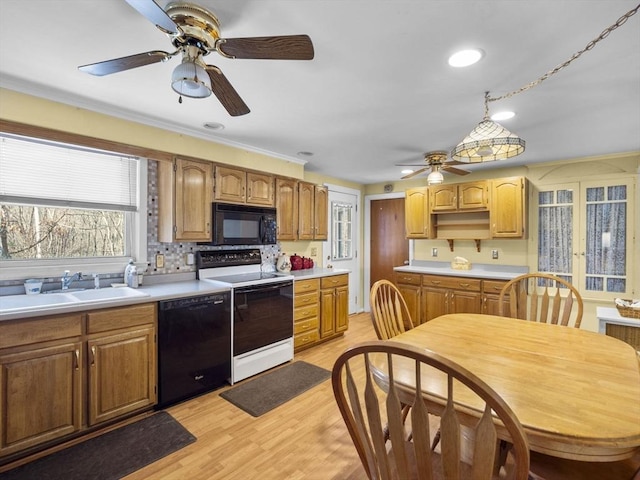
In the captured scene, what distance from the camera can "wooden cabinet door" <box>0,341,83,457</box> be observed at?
180 centimetres

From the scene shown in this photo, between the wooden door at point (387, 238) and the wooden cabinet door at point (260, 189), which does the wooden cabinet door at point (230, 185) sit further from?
the wooden door at point (387, 238)

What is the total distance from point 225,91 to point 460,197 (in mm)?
3663

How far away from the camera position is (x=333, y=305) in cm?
402

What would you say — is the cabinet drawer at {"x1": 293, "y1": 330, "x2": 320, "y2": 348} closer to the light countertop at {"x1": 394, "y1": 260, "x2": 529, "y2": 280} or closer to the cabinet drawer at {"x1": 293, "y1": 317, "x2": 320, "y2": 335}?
the cabinet drawer at {"x1": 293, "y1": 317, "x2": 320, "y2": 335}

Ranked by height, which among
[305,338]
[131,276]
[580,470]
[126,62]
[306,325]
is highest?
[126,62]

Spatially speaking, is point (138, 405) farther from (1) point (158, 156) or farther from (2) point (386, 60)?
(2) point (386, 60)

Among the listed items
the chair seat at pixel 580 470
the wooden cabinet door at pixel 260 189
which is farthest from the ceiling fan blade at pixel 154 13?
the wooden cabinet door at pixel 260 189

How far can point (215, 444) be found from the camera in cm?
203

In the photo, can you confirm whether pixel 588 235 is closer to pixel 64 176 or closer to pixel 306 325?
pixel 306 325

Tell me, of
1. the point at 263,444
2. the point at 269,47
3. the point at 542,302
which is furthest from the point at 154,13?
the point at 542,302

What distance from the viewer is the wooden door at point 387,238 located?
533 cm

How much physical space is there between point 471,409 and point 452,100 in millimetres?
2051

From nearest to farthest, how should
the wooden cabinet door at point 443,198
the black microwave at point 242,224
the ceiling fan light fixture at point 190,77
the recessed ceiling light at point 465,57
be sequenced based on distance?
the ceiling fan light fixture at point 190,77
the recessed ceiling light at point 465,57
the black microwave at point 242,224
the wooden cabinet door at point 443,198

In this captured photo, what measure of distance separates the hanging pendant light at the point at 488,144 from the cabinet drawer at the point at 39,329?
272 centimetres
